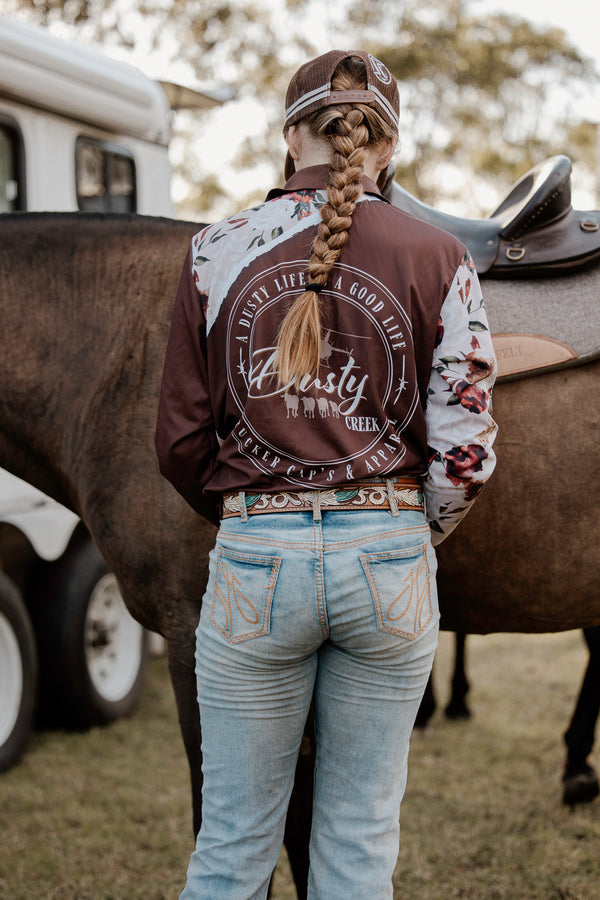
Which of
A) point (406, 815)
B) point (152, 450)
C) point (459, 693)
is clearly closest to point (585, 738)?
point (406, 815)

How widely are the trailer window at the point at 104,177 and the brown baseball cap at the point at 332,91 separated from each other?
3.33 meters

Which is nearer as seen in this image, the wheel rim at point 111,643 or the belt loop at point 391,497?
the belt loop at point 391,497

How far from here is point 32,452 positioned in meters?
2.50

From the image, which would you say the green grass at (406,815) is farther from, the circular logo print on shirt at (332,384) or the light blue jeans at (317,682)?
the circular logo print on shirt at (332,384)

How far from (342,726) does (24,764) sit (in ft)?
10.4

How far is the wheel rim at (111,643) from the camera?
477cm

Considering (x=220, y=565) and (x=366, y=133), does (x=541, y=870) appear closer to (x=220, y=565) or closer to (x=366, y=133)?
(x=220, y=565)

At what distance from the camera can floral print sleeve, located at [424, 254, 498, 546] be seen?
155 centimetres

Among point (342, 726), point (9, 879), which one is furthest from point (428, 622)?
point (9, 879)

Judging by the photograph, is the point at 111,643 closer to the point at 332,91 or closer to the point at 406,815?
the point at 406,815

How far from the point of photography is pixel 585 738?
3.68 metres

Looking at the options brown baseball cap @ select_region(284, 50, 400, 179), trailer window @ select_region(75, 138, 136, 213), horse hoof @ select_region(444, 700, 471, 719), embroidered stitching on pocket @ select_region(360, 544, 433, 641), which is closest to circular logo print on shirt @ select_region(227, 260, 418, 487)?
embroidered stitching on pocket @ select_region(360, 544, 433, 641)

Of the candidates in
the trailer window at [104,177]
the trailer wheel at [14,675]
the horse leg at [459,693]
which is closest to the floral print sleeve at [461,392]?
Answer: the trailer wheel at [14,675]

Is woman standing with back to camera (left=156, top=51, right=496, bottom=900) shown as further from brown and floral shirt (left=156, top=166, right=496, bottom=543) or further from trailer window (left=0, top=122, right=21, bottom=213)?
trailer window (left=0, top=122, right=21, bottom=213)
